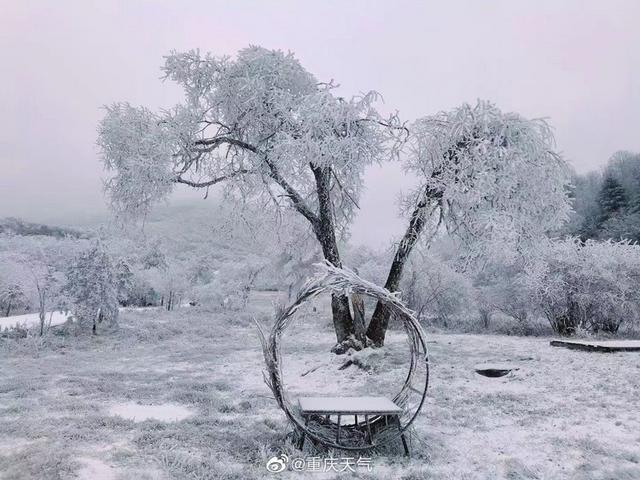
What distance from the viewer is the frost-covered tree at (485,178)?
445 inches

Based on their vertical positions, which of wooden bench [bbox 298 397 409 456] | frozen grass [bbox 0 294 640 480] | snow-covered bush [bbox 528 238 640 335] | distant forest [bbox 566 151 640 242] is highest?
distant forest [bbox 566 151 640 242]

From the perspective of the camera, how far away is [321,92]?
1230 cm

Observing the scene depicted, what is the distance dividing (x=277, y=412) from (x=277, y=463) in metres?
2.15

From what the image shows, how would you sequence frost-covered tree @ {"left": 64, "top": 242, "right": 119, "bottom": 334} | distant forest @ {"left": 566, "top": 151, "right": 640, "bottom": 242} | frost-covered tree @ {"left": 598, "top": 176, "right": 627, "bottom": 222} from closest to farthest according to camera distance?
frost-covered tree @ {"left": 64, "top": 242, "right": 119, "bottom": 334}
distant forest @ {"left": 566, "top": 151, "right": 640, "bottom": 242}
frost-covered tree @ {"left": 598, "top": 176, "right": 627, "bottom": 222}

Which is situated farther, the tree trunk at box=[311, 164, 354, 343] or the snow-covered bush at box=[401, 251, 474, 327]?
the snow-covered bush at box=[401, 251, 474, 327]

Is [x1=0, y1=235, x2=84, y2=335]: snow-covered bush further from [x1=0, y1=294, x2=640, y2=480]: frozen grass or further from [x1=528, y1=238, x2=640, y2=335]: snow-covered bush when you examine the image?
[x1=528, y1=238, x2=640, y2=335]: snow-covered bush

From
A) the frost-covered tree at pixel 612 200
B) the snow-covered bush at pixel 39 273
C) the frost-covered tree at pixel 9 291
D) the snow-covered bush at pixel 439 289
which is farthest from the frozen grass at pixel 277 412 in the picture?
the frost-covered tree at pixel 612 200

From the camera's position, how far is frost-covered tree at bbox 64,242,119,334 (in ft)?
58.1

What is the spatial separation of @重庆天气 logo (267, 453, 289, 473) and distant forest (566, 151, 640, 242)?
27104 millimetres

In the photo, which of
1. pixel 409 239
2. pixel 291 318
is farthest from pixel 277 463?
pixel 409 239

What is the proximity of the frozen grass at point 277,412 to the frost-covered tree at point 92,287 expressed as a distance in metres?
3.16

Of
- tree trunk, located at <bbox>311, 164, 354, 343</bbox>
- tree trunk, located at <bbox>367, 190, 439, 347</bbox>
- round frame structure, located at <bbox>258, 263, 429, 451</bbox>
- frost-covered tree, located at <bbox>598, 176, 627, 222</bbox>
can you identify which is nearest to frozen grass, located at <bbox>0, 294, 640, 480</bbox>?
round frame structure, located at <bbox>258, 263, 429, 451</bbox>

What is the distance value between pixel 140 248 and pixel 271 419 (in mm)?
41778

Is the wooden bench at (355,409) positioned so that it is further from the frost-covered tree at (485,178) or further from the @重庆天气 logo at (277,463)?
the frost-covered tree at (485,178)
